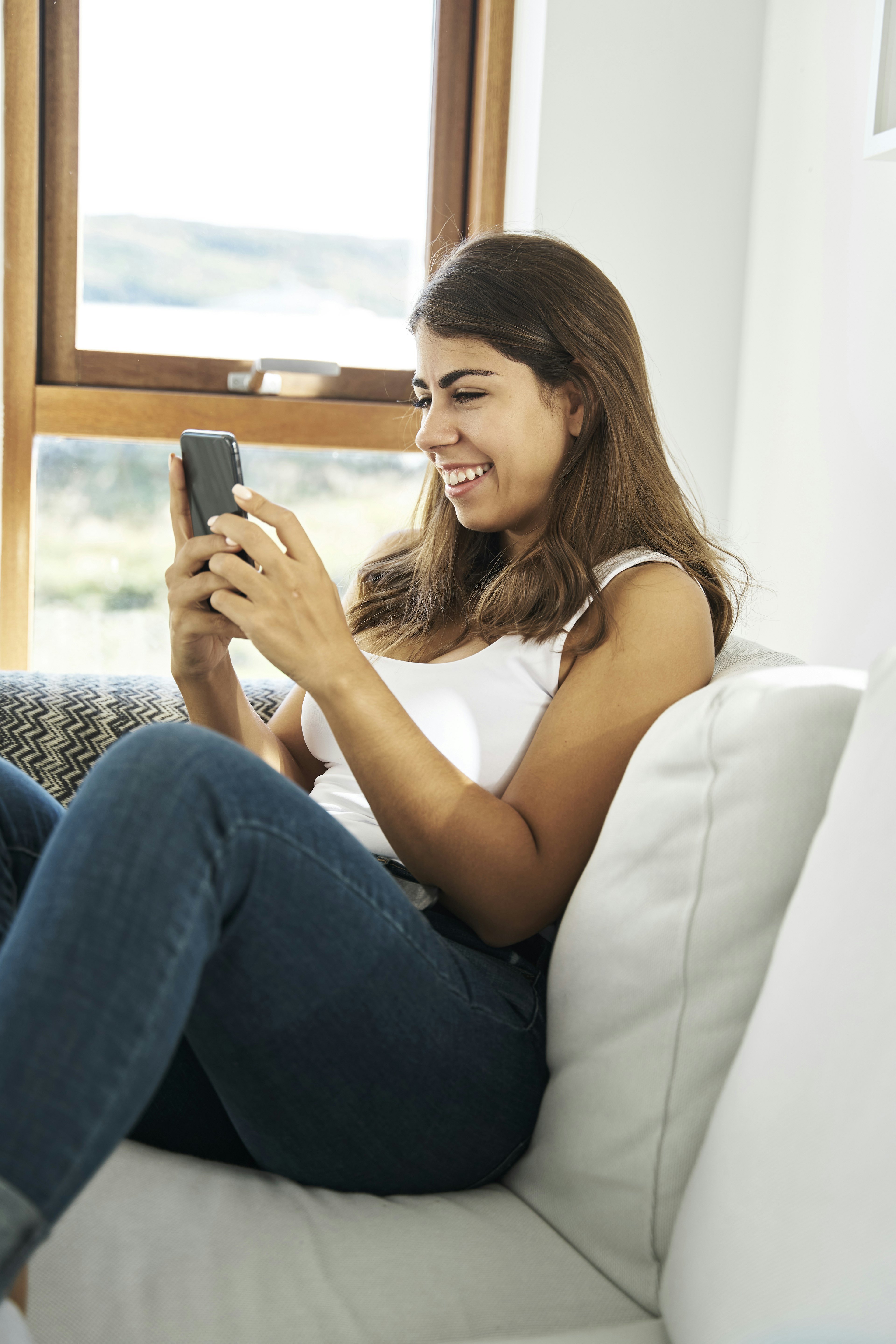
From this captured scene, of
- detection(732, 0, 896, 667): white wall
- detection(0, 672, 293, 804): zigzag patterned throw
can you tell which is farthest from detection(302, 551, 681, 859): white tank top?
detection(732, 0, 896, 667): white wall

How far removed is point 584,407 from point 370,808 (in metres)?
0.48

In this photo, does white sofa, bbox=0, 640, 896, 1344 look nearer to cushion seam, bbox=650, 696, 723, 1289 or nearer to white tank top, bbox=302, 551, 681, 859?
cushion seam, bbox=650, 696, 723, 1289

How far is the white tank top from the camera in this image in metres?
1.06

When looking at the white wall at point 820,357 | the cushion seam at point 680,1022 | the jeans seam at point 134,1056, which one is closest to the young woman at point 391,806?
the jeans seam at point 134,1056

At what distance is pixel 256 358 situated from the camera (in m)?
2.00

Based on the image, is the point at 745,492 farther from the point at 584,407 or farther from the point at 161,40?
the point at 161,40

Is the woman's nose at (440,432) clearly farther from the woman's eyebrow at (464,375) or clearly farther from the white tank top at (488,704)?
the white tank top at (488,704)

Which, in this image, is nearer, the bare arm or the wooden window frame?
the bare arm

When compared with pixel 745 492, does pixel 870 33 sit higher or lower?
higher

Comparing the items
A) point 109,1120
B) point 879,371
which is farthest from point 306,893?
point 879,371

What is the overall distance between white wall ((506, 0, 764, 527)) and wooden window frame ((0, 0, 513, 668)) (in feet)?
0.40

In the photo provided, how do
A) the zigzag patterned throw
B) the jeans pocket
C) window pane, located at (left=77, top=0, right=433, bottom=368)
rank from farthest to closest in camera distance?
window pane, located at (left=77, top=0, right=433, bottom=368) → the zigzag patterned throw → the jeans pocket

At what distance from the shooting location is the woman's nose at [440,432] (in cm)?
118

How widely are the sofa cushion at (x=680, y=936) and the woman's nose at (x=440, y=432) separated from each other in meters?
0.49
